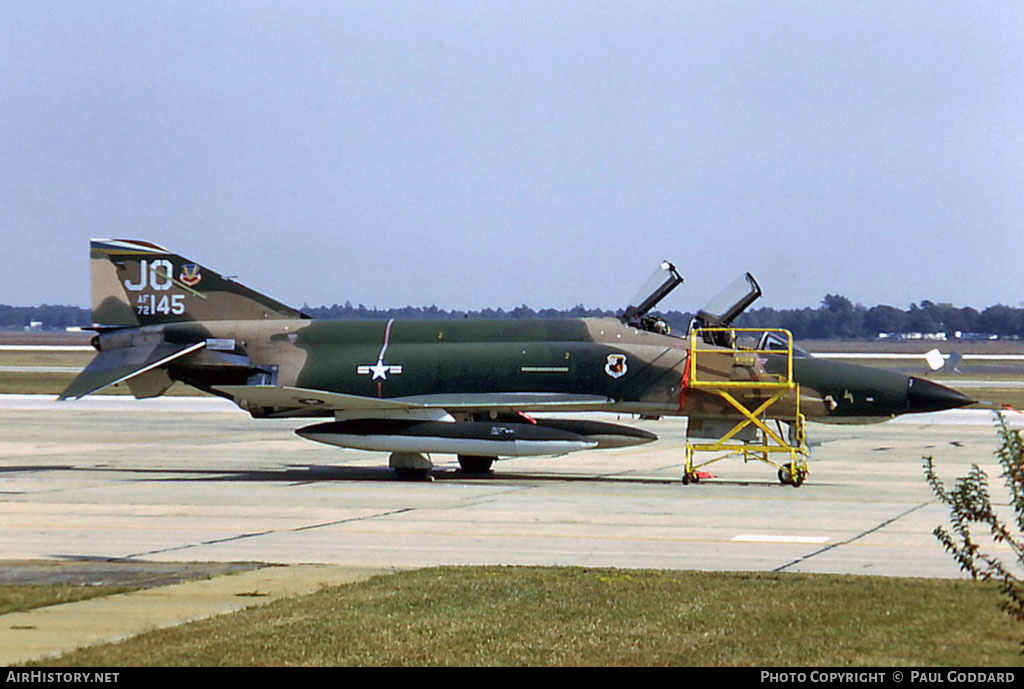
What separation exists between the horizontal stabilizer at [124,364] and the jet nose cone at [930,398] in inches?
489

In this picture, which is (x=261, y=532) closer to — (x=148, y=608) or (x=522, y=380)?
(x=148, y=608)

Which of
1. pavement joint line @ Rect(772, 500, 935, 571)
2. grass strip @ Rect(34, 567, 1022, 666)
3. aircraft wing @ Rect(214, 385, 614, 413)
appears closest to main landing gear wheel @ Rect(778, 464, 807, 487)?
pavement joint line @ Rect(772, 500, 935, 571)

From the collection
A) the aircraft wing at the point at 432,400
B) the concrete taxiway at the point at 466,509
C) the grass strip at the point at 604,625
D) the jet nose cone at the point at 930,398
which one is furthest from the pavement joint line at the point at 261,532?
the jet nose cone at the point at 930,398

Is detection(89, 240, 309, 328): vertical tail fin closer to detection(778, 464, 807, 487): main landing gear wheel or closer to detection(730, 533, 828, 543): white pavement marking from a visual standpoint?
detection(778, 464, 807, 487): main landing gear wheel

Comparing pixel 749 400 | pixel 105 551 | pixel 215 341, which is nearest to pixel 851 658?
pixel 105 551

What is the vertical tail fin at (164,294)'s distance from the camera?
77.5 feet

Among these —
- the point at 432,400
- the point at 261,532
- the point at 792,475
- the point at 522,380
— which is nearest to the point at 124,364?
the point at 432,400

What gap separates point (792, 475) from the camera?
20.7 meters

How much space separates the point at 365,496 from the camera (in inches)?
750

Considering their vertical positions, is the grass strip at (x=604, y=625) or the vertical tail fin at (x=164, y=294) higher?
the vertical tail fin at (x=164, y=294)

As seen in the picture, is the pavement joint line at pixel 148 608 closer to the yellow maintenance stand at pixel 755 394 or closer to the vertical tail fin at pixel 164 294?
the yellow maintenance stand at pixel 755 394

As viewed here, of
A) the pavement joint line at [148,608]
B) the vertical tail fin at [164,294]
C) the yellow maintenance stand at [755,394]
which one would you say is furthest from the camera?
the vertical tail fin at [164,294]

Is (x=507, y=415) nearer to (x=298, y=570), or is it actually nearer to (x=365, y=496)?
(x=365, y=496)

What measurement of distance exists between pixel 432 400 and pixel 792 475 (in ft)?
20.0
